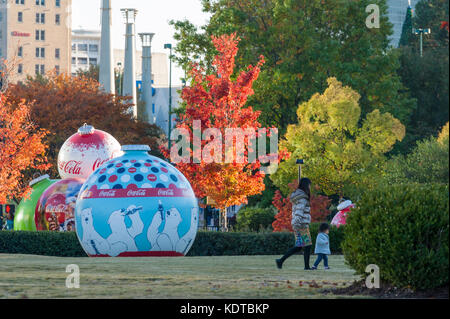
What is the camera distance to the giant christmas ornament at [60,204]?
32.3 metres

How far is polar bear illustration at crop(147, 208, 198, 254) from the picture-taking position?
24658 millimetres

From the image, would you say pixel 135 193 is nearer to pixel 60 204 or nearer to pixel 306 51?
pixel 60 204

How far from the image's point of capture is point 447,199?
12.2 metres

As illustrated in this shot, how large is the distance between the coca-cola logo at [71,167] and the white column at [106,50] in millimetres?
28713

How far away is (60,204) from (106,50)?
110ft

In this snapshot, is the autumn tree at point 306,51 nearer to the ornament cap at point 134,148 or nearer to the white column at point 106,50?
the white column at point 106,50

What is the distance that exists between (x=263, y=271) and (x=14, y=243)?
1594 cm

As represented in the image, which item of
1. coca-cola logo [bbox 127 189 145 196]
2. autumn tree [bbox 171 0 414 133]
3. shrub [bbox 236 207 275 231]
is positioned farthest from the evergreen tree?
coca-cola logo [bbox 127 189 145 196]

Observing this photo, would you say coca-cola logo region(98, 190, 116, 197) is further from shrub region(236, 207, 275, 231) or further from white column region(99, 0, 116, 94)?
white column region(99, 0, 116, 94)

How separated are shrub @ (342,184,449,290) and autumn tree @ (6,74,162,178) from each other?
3825 centimetres

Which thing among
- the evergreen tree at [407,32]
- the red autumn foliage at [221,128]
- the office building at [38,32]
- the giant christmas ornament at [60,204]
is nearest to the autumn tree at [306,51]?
the red autumn foliage at [221,128]

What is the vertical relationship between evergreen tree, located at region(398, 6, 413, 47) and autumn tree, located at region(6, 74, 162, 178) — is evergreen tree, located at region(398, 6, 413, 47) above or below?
above
